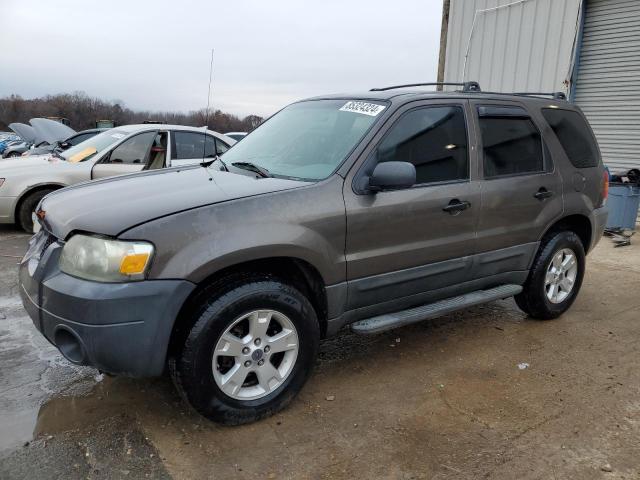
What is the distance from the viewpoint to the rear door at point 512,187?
A: 3.78 m

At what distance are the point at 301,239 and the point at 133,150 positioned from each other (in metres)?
5.44

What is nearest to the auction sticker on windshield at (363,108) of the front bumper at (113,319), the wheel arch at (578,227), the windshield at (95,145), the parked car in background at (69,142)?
the front bumper at (113,319)

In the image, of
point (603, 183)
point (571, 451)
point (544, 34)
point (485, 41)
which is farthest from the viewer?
point (485, 41)

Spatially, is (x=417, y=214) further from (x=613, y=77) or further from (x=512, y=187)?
(x=613, y=77)

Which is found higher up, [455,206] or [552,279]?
[455,206]

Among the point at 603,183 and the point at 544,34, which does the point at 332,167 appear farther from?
the point at 544,34

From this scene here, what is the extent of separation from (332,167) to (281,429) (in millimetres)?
1539

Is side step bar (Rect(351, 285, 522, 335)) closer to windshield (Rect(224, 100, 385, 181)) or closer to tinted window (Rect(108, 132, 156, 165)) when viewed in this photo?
windshield (Rect(224, 100, 385, 181))

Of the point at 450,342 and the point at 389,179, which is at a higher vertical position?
the point at 389,179

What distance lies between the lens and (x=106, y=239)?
2.47 meters

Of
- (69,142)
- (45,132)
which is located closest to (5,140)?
(45,132)

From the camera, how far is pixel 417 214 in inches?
131

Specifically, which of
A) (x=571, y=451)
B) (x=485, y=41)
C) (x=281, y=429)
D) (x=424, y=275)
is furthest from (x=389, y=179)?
(x=485, y=41)

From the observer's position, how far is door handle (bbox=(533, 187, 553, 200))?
4.04 metres
